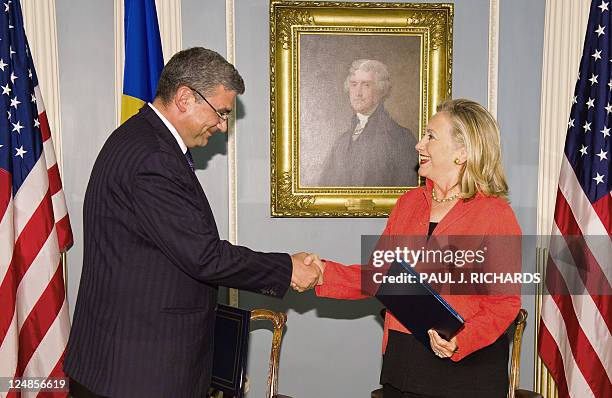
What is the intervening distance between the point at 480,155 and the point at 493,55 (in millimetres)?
1621

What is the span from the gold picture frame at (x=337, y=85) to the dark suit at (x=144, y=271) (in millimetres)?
1562

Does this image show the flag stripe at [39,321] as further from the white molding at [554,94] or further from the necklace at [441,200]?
the white molding at [554,94]

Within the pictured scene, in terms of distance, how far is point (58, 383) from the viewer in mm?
3551

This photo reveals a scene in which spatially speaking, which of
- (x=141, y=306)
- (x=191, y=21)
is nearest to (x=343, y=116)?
(x=191, y=21)

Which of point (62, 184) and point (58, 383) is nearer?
A: point (58, 383)

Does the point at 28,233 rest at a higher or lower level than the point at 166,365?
higher

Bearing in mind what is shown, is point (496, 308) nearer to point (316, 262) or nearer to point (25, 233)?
point (316, 262)

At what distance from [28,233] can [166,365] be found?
1.48 metres

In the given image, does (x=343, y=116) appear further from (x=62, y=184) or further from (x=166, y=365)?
(x=166, y=365)

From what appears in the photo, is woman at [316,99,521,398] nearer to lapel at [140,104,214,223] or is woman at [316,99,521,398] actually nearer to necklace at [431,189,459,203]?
necklace at [431,189,459,203]

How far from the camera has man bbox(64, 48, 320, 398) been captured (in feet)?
7.70

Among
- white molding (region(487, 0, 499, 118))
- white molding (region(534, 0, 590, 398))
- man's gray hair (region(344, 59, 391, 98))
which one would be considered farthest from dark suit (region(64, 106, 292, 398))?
white molding (region(534, 0, 590, 398))

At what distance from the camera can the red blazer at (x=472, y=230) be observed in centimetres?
243

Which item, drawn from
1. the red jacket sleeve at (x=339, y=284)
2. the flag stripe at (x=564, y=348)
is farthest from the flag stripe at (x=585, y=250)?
the red jacket sleeve at (x=339, y=284)
